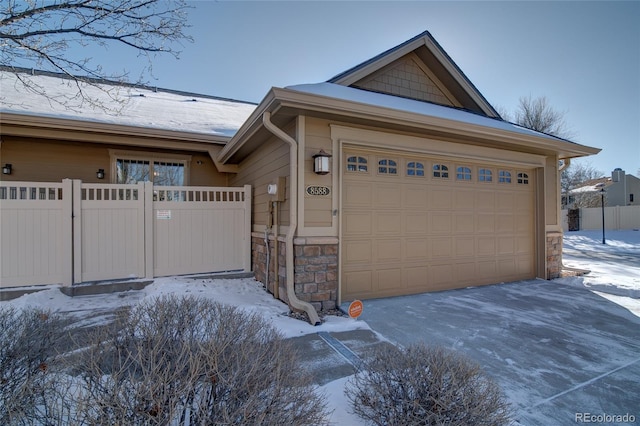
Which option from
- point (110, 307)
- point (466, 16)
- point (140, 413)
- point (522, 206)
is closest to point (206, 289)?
point (110, 307)

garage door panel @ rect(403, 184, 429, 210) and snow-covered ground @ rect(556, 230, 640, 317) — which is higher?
garage door panel @ rect(403, 184, 429, 210)

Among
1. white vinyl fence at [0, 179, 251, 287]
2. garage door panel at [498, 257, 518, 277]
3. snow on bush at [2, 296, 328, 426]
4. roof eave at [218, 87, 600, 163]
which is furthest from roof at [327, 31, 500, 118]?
snow on bush at [2, 296, 328, 426]

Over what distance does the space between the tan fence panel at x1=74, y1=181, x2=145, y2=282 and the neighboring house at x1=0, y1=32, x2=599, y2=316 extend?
1459mm

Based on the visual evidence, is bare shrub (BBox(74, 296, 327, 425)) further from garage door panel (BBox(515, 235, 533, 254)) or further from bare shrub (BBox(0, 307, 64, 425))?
garage door panel (BBox(515, 235, 533, 254))

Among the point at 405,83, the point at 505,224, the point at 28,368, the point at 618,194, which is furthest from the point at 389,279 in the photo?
the point at 618,194

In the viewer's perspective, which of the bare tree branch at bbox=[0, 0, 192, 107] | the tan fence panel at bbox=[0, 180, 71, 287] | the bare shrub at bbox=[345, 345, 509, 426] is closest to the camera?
the bare shrub at bbox=[345, 345, 509, 426]

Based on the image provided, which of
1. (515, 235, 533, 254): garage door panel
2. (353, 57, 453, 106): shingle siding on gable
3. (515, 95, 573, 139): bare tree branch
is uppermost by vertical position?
(515, 95, 573, 139): bare tree branch

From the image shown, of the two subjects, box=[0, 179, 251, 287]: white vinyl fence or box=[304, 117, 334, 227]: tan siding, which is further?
box=[0, 179, 251, 287]: white vinyl fence

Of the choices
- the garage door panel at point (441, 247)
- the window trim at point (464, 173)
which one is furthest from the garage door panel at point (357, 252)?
the window trim at point (464, 173)

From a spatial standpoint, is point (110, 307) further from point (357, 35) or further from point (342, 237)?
point (357, 35)

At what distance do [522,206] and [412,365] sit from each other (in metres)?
6.18

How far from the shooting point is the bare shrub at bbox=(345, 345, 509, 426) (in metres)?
1.62

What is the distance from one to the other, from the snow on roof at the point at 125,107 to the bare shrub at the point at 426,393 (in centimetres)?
476

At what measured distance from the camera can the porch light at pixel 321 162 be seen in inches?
165
